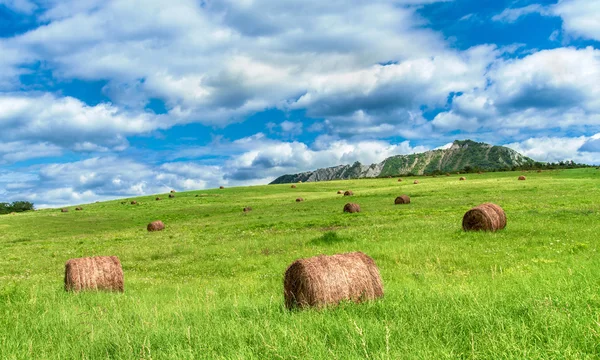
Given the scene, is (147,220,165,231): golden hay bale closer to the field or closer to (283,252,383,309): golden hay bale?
the field

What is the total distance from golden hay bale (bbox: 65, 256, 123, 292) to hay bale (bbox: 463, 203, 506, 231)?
17.0m

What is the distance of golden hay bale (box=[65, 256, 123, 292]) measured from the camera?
13453mm

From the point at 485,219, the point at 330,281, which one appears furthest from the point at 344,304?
the point at 485,219

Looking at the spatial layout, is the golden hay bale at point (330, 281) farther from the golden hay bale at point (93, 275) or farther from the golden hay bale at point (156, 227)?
the golden hay bale at point (156, 227)

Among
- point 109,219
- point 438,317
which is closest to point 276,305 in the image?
point 438,317

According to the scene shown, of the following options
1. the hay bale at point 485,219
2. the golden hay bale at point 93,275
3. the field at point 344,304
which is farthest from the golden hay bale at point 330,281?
the hay bale at point 485,219

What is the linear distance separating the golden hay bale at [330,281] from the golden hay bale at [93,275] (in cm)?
746

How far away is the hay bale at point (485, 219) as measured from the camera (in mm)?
20953

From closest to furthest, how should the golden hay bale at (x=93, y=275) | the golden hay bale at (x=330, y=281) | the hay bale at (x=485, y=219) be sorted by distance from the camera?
the golden hay bale at (x=330, y=281) → the golden hay bale at (x=93, y=275) → the hay bale at (x=485, y=219)

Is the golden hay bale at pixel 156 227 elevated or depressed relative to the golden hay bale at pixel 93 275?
depressed

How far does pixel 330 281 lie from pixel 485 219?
Answer: 590 inches

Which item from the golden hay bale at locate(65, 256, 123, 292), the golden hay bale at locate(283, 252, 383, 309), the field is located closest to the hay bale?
the field

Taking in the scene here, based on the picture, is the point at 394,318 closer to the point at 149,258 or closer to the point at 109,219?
the point at 149,258

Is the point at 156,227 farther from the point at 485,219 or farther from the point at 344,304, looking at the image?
the point at 344,304
